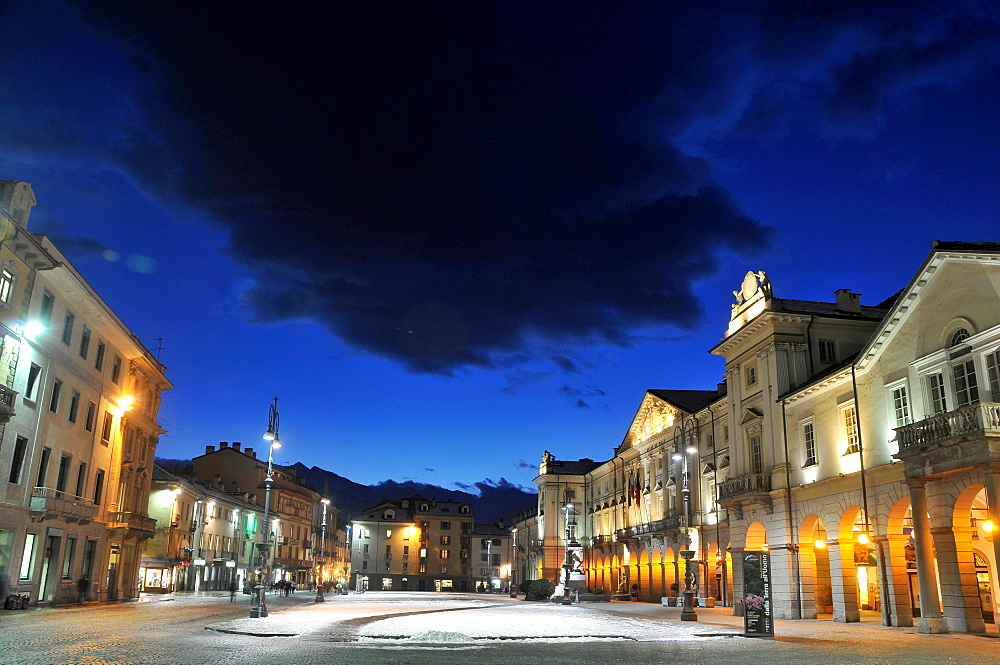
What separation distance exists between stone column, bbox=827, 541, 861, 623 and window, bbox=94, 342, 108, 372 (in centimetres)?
3840

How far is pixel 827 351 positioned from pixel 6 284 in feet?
123

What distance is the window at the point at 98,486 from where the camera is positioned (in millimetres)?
44000

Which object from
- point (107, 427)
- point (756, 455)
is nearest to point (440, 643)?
point (756, 455)

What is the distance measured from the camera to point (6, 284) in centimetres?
3156

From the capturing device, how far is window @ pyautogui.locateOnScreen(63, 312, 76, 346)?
3809cm

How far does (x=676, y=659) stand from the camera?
17.1m

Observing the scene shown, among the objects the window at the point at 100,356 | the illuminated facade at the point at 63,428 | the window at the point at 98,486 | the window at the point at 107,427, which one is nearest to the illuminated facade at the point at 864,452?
the illuminated facade at the point at 63,428

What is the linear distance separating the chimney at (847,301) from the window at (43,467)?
40.0 metres

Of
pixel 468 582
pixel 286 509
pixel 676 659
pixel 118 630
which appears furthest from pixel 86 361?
pixel 468 582

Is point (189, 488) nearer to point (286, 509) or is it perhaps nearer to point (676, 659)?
point (286, 509)

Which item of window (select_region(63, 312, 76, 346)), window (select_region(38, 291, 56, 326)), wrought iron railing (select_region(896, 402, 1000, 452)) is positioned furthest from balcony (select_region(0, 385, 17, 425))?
wrought iron railing (select_region(896, 402, 1000, 452))

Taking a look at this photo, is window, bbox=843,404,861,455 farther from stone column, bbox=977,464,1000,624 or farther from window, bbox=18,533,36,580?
window, bbox=18,533,36,580

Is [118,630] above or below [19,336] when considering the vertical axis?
below

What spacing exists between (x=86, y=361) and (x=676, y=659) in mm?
35602
